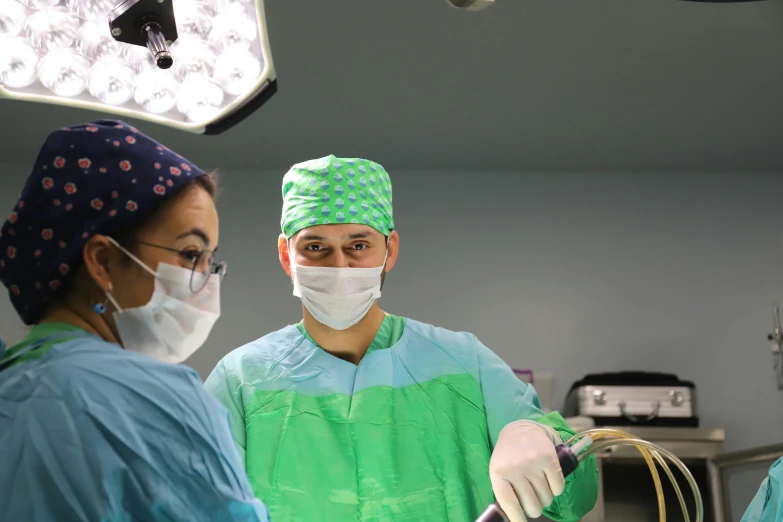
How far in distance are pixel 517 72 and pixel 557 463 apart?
189 cm

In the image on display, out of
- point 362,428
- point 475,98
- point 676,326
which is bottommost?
point 362,428

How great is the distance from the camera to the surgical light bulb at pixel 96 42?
164 cm

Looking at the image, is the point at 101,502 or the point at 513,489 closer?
the point at 101,502

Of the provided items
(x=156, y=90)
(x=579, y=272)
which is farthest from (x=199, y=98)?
(x=579, y=272)

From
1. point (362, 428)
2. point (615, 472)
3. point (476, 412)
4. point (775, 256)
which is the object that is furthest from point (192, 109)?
point (775, 256)

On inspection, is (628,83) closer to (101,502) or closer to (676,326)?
(676,326)

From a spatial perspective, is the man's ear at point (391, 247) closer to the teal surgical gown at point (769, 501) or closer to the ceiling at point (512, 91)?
the teal surgical gown at point (769, 501)

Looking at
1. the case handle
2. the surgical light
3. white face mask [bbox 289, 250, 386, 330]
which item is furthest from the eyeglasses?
the case handle

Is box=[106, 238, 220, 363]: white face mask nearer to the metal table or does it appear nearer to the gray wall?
the metal table

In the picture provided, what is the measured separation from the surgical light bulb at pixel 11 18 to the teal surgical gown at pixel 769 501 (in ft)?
5.17

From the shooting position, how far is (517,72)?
118 inches

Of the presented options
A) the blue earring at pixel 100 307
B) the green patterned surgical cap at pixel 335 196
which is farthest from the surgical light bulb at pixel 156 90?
the blue earring at pixel 100 307

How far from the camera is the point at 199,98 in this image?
173cm

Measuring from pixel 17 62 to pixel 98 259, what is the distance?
2.19 ft
